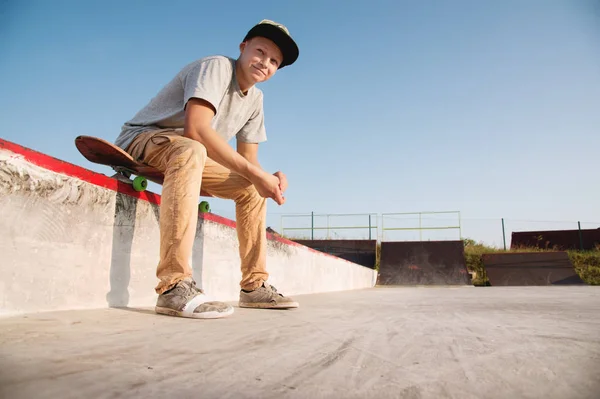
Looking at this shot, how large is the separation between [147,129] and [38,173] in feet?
2.05

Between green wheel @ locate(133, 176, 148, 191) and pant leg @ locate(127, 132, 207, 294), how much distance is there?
29 cm

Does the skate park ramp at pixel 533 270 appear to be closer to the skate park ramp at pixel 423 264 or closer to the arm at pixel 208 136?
the skate park ramp at pixel 423 264

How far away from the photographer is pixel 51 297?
5.07 feet

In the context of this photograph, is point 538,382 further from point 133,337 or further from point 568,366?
point 133,337

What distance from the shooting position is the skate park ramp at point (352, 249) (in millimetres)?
12998

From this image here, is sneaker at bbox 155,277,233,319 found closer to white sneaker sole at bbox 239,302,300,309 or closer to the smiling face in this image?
white sneaker sole at bbox 239,302,300,309

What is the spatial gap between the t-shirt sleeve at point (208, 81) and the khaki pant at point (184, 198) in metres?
0.22

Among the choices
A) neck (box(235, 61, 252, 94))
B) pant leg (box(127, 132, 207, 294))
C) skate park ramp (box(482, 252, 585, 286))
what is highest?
neck (box(235, 61, 252, 94))

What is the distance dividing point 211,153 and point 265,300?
86 centimetres

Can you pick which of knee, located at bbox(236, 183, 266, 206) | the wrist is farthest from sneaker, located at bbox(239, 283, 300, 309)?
the wrist

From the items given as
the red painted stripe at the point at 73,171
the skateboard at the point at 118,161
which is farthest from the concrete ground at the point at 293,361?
the skateboard at the point at 118,161

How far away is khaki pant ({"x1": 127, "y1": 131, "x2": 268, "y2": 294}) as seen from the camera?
1.64 meters

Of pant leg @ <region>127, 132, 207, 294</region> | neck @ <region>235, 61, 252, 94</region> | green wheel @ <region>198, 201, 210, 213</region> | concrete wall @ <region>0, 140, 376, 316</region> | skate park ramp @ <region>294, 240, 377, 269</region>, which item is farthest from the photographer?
skate park ramp @ <region>294, 240, 377, 269</region>

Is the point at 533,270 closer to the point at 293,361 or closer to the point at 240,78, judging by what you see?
the point at 240,78
